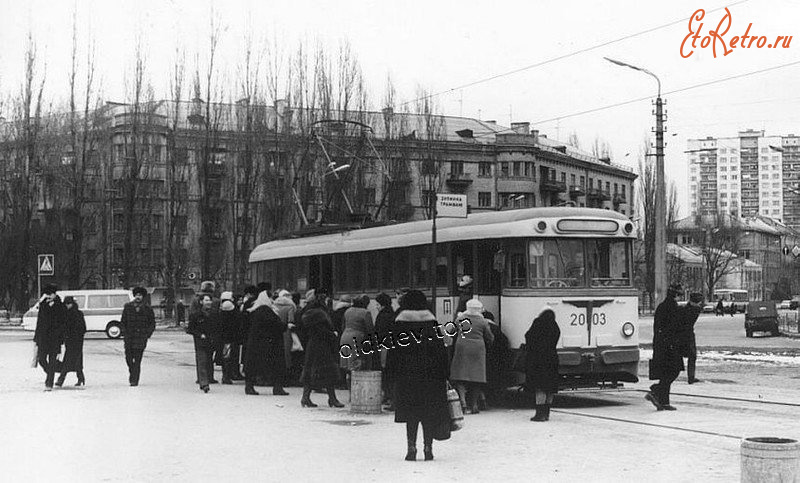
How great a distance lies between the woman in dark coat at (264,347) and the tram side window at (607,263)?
527 centimetres

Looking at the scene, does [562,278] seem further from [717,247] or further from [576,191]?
[717,247]

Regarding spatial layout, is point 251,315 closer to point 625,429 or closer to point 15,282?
point 625,429

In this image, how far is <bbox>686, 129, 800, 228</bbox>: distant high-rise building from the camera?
137 metres

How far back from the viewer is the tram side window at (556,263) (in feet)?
51.1

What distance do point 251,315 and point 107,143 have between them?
127ft

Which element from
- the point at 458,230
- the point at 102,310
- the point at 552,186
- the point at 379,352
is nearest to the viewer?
the point at 379,352

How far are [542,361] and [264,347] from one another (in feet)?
17.9

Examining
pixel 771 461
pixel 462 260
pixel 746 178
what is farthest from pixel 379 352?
pixel 746 178

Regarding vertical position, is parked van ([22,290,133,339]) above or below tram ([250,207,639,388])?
below

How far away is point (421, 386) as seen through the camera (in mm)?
10453

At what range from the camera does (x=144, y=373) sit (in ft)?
72.0

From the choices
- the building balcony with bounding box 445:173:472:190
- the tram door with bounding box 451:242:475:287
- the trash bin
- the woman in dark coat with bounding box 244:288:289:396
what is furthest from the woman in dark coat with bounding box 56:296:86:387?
the building balcony with bounding box 445:173:472:190

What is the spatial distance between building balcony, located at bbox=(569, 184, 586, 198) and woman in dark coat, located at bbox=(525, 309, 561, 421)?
7388 cm

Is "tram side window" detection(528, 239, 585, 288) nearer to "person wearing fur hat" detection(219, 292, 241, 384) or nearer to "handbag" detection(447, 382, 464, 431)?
"handbag" detection(447, 382, 464, 431)
